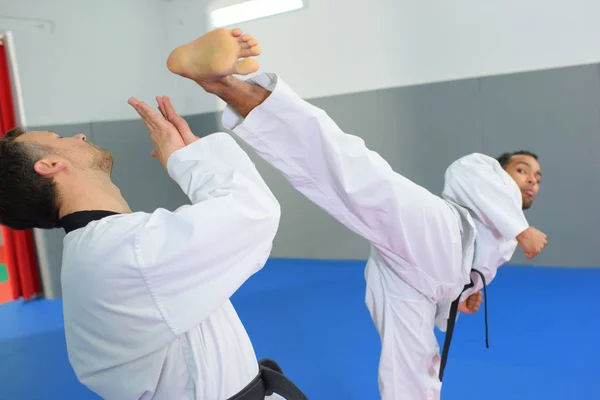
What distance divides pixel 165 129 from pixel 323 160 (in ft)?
1.49

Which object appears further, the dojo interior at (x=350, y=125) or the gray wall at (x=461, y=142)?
the gray wall at (x=461, y=142)

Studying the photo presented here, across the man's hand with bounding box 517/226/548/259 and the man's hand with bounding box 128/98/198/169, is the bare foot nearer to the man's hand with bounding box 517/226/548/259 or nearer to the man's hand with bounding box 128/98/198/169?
the man's hand with bounding box 128/98/198/169

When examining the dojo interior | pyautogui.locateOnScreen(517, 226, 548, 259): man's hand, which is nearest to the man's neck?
pyautogui.locateOnScreen(517, 226, 548, 259): man's hand

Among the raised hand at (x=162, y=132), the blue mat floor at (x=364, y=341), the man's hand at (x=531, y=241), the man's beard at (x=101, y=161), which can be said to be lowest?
the blue mat floor at (x=364, y=341)

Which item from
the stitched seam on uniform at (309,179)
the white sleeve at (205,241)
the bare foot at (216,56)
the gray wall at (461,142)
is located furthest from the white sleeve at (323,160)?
the gray wall at (461,142)

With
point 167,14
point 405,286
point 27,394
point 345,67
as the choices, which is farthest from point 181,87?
point 405,286

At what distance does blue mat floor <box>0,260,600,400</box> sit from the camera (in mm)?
2703

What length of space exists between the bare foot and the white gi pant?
0.12 meters

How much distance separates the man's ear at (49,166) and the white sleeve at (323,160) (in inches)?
17.7

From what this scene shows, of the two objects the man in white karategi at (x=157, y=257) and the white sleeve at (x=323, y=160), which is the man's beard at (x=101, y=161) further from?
the white sleeve at (x=323, y=160)

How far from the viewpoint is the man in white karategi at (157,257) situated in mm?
1055

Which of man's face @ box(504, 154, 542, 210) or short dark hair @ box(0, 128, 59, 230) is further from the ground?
short dark hair @ box(0, 128, 59, 230)

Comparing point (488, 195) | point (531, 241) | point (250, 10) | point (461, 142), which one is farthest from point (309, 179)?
point (250, 10)

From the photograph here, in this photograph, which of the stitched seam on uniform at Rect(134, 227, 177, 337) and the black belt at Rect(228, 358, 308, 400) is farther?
the black belt at Rect(228, 358, 308, 400)
